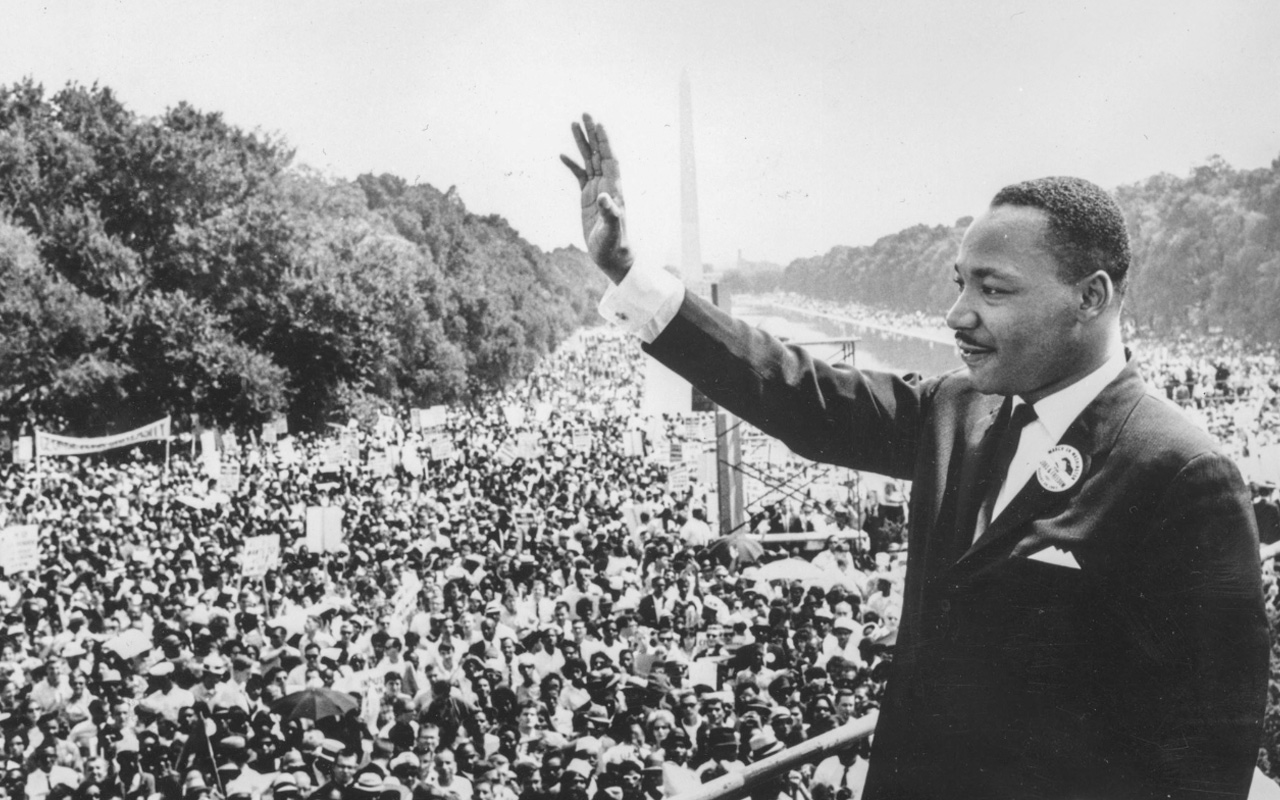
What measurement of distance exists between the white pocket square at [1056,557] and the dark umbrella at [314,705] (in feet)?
21.0

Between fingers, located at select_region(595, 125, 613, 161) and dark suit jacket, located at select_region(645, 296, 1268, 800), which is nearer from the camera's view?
dark suit jacket, located at select_region(645, 296, 1268, 800)

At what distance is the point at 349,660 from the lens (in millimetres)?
8422

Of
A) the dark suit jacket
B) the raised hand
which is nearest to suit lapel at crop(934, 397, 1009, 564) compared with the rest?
the dark suit jacket

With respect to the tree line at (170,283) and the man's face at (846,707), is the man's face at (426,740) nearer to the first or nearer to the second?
the man's face at (846,707)

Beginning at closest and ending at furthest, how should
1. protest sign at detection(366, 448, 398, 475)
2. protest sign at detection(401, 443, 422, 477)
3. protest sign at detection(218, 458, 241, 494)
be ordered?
protest sign at detection(218, 458, 241, 494) < protest sign at detection(366, 448, 398, 475) < protest sign at detection(401, 443, 422, 477)

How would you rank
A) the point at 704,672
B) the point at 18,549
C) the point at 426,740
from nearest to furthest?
the point at 426,740
the point at 704,672
the point at 18,549

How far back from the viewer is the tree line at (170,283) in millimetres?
→ 24750

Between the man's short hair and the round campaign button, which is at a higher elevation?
the man's short hair

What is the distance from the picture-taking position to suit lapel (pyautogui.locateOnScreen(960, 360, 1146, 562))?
1.33 m

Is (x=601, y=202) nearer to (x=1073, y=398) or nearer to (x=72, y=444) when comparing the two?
(x=1073, y=398)

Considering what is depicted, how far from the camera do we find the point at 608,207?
1.46 metres

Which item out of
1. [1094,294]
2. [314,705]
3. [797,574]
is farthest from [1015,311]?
[797,574]

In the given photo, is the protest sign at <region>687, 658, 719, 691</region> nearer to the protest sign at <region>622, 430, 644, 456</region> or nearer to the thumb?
the thumb

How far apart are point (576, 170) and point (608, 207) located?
13 cm
